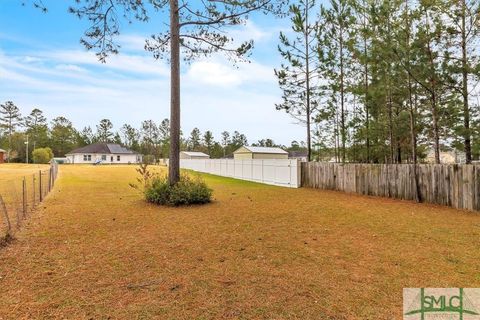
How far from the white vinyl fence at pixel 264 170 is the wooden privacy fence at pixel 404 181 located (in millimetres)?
780

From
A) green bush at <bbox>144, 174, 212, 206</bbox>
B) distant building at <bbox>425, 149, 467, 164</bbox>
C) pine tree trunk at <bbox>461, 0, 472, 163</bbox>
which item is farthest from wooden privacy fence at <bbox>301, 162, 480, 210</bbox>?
green bush at <bbox>144, 174, 212, 206</bbox>

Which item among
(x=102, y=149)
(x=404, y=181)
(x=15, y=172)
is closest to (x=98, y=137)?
(x=102, y=149)

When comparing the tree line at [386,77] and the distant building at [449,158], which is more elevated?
the tree line at [386,77]

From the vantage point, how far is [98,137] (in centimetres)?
6981

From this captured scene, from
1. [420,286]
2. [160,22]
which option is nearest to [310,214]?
[420,286]

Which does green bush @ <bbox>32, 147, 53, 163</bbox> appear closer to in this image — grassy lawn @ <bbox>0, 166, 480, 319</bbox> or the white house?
the white house

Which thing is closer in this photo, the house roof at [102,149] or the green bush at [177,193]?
the green bush at [177,193]

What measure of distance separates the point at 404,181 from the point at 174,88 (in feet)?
28.2

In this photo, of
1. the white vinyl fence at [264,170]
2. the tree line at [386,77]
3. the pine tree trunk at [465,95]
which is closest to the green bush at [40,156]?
the white vinyl fence at [264,170]

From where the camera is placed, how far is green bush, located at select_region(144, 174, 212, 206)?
921cm

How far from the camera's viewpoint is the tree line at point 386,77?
9062 millimetres

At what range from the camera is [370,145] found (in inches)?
582

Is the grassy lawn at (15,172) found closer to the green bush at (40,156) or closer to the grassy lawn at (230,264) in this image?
the green bush at (40,156)

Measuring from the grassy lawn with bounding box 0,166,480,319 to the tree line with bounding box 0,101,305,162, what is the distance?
5008 centimetres
